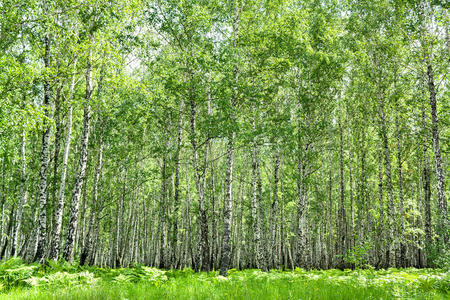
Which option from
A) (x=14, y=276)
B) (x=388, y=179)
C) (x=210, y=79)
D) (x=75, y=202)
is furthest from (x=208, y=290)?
(x=388, y=179)

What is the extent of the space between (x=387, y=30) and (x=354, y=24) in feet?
7.15

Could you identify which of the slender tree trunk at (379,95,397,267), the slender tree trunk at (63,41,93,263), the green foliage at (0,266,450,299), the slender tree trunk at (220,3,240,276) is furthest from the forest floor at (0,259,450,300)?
the slender tree trunk at (379,95,397,267)

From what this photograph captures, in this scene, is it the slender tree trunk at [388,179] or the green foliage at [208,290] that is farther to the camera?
the slender tree trunk at [388,179]

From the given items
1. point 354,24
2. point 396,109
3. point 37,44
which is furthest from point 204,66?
point 396,109

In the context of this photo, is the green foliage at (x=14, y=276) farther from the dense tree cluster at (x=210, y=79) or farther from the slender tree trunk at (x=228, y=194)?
the slender tree trunk at (x=228, y=194)

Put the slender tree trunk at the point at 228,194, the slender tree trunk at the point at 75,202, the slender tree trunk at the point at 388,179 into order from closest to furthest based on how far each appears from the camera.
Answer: the slender tree trunk at the point at 75,202, the slender tree trunk at the point at 228,194, the slender tree trunk at the point at 388,179

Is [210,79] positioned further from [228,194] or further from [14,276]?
[14,276]

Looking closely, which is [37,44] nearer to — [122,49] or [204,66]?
[122,49]

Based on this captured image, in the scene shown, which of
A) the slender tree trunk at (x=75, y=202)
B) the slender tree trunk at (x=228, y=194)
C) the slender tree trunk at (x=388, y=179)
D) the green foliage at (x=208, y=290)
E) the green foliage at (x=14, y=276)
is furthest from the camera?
the slender tree trunk at (x=388, y=179)

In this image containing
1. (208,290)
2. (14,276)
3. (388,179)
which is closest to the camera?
(208,290)

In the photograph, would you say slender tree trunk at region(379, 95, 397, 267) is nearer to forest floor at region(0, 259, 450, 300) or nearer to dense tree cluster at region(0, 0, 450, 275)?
dense tree cluster at region(0, 0, 450, 275)

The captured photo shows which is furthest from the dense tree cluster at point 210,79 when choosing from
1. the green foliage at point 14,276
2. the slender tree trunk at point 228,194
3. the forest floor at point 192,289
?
the forest floor at point 192,289

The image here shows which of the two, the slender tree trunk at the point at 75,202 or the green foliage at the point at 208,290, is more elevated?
the slender tree trunk at the point at 75,202

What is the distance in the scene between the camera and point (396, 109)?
1948 cm
